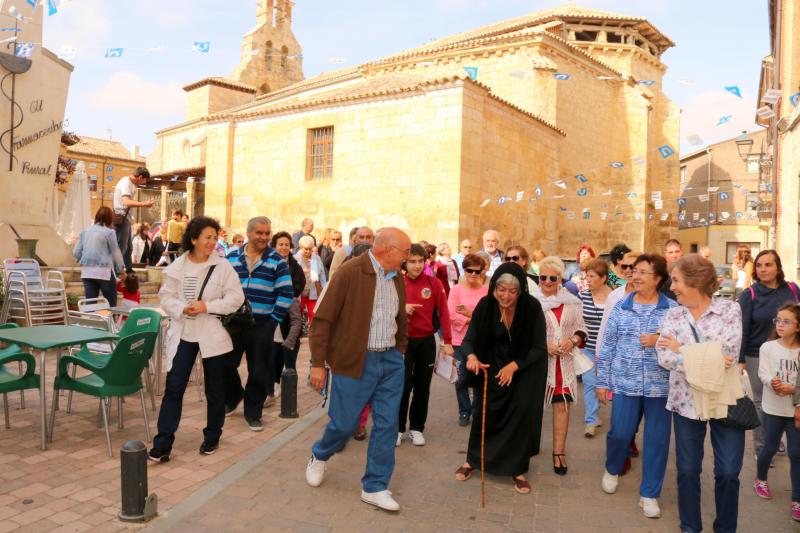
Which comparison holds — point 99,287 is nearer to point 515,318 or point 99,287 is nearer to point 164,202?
point 515,318

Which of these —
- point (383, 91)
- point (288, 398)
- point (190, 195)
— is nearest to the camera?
point (288, 398)

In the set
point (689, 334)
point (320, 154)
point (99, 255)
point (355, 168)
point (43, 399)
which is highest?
point (320, 154)

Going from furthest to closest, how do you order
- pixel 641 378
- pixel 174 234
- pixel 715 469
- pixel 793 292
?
pixel 174 234
pixel 793 292
pixel 641 378
pixel 715 469

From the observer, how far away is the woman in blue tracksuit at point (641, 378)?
422 cm

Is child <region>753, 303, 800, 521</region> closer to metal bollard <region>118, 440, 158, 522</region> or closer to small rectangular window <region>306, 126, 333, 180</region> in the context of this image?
metal bollard <region>118, 440, 158, 522</region>

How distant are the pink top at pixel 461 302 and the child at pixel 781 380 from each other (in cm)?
260

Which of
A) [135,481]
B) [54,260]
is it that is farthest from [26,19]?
[135,481]

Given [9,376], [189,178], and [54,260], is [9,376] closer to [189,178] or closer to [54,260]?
[54,260]

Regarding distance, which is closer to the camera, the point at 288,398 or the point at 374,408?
the point at 374,408

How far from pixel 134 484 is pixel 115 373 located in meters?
1.32

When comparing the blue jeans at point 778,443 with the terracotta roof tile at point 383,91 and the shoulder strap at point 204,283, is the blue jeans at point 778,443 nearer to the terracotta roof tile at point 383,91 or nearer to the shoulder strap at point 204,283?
the shoulder strap at point 204,283

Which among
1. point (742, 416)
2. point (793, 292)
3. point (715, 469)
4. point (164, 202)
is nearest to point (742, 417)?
point (742, 416)

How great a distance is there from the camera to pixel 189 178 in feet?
97.8

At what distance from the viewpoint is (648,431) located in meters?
4.24
